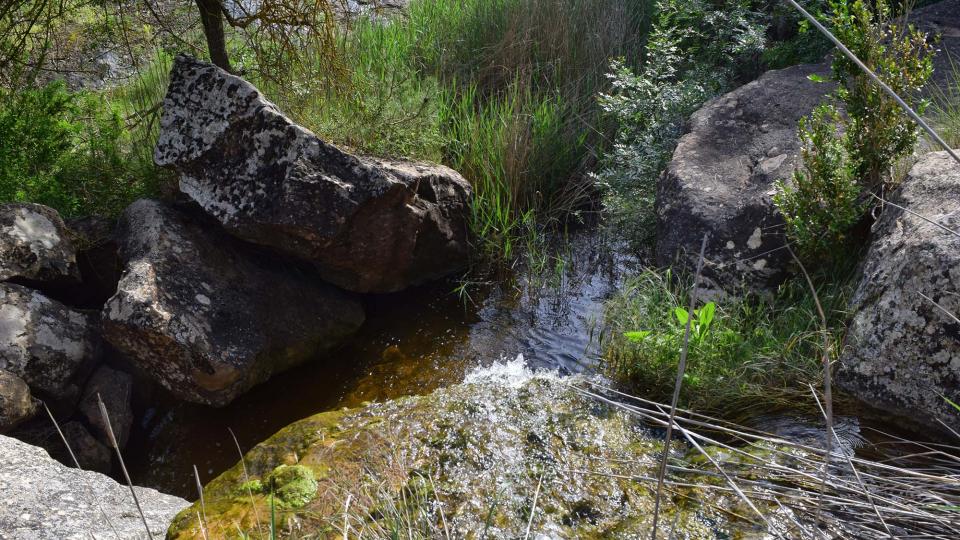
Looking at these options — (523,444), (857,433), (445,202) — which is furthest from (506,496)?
(445,202)

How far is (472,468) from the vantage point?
3.06 metres

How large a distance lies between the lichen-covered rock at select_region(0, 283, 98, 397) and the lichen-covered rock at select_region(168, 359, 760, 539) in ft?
3.82

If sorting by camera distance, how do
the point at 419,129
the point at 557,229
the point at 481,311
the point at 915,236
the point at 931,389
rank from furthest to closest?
the point at 557,229 < the point at 419,129 < the point at 481,311 < the point at 915,236 < the point at 931,389

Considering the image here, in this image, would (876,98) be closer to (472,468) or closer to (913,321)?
(913,321)

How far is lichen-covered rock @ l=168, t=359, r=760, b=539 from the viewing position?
8.91ft

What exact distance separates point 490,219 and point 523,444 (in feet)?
6.75

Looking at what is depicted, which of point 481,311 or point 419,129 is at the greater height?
point 419,129

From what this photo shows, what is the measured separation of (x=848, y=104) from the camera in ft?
12.2

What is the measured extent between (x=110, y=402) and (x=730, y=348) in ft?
10.5

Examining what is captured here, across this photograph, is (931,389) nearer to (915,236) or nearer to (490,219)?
(915,236)

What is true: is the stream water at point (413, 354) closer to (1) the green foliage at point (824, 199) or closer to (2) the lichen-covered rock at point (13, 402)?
(2) the lichen-covered rock at point (13, 402)

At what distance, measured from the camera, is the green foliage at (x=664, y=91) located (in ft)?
16.2

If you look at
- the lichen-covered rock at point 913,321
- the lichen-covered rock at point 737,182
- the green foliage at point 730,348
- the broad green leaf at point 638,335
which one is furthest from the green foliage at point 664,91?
the lichen-covered rock at point 913,321

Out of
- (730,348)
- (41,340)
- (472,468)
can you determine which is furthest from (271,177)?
(730,348)
